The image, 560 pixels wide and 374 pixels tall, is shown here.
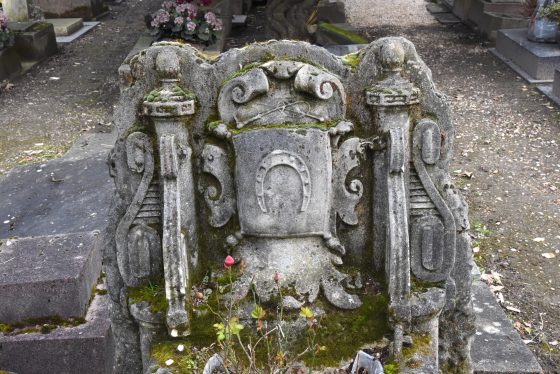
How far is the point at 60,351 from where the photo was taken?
347cm

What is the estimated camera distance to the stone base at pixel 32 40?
445 inches

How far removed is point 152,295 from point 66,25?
1203 cm

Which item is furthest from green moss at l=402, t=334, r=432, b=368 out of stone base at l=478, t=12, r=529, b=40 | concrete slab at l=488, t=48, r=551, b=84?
stone base at l=478, t=12, r=529, b=40

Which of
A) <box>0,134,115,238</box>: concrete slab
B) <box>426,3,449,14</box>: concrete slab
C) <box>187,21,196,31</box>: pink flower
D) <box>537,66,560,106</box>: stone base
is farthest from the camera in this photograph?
<box>426,3,449,14</box>: concrete slab

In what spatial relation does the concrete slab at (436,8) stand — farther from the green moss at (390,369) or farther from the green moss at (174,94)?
the green moss at (390,369)

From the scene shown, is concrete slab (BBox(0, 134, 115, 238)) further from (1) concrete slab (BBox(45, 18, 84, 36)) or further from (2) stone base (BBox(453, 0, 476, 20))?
(2) stone base (BBox(453, 0, 476, 20))

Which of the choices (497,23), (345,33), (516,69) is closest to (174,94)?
(345,33)

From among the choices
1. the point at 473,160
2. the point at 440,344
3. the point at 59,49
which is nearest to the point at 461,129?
the point at 473,160

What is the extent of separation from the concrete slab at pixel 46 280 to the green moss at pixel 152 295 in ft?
2.77

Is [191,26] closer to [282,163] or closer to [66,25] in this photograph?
[66,25]

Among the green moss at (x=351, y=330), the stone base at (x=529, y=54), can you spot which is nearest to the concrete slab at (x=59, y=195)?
the green moss at (x=351, y=330)

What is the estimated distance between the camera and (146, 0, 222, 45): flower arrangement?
9.96 metres

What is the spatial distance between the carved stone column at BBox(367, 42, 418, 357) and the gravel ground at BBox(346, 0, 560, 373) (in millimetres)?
1711

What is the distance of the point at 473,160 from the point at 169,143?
521 centimetres
